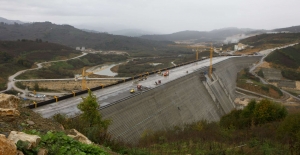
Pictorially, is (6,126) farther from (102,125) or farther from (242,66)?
(242,66)

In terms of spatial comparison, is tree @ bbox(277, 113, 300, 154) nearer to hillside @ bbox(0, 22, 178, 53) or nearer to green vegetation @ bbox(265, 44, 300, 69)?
green vegetation @ bbox(265, 44, 300, 69)

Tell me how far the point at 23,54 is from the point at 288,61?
212 feet

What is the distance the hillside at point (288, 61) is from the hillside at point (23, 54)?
53.8 meters

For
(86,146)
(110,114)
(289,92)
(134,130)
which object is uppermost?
(86,146)

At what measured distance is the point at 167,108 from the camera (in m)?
21.9

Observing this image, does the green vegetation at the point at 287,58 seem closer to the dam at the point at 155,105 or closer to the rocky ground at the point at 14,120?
the dam at the point at 155,105

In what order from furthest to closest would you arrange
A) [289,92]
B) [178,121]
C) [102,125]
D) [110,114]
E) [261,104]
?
1. [289,92]
2. [178,121]
3. [261,104]
4. [110,114]
5. [102,125]

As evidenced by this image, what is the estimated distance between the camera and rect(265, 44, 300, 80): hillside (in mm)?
51188

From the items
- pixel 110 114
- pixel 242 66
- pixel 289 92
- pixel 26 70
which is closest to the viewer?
pixel 110 114

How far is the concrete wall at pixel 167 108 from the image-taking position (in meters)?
16.9

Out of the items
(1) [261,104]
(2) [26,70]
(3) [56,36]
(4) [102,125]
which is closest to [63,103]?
(4) [102,125]

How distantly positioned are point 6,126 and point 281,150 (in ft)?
34.0

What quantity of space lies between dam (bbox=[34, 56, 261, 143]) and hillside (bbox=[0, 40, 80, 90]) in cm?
2926

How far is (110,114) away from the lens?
656 inches
